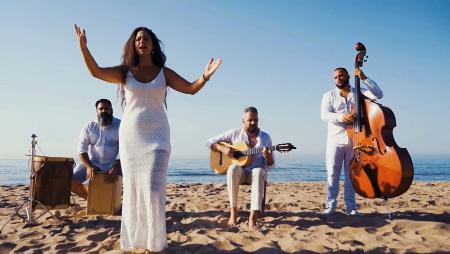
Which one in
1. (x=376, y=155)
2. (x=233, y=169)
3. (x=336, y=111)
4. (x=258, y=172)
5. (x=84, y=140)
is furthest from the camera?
(x=84, y=140)

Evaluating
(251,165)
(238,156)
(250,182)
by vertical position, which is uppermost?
(238,156)

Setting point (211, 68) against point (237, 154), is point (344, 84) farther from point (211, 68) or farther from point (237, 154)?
point (211, 68)

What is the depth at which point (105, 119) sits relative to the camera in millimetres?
5125

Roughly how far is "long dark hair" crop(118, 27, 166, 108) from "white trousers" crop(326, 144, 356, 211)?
284 cm

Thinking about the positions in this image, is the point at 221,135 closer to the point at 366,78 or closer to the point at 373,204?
the point at 366,78

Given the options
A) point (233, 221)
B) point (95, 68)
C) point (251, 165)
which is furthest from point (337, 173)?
point (95, 68)

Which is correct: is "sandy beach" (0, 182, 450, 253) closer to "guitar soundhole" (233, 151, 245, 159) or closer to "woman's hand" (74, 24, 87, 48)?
"guitar soundhole" (233, 151, 245, 159)

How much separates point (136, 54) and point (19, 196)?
5.99 m

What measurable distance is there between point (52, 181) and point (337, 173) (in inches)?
153

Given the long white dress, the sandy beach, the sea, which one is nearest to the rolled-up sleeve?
the sandy beach

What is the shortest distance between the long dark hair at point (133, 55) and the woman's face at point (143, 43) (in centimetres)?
4

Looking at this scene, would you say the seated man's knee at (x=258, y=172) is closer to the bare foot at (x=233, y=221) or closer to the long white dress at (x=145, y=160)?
the bare foot at (x=233, y=221)

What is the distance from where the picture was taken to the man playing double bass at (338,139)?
482cm

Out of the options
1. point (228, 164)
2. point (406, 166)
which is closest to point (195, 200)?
point (228, 164)
